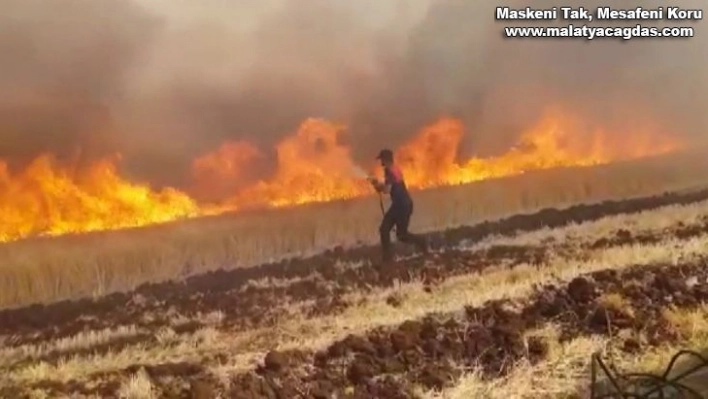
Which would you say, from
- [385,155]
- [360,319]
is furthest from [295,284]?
[385,155]

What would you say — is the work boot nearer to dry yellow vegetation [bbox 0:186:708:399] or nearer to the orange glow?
dry yellow vegetation [bbox 0:186:708:399]

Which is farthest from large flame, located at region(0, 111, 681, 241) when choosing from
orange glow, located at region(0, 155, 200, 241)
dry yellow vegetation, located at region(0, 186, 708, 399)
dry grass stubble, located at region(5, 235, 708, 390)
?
dry grass stubble, located at region(5, 235, 708, 390)

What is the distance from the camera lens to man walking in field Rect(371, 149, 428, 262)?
7.06 meters

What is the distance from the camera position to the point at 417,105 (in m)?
7.16

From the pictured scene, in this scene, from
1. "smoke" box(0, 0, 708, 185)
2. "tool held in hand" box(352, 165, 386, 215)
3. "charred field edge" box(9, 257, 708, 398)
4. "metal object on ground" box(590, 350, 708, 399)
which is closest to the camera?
"metal object on ground" box(590, 350, 708, 399)

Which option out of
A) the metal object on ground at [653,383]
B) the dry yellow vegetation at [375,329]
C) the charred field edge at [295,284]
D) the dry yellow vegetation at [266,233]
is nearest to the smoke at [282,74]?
the dry yellow vegetation at [266,233]

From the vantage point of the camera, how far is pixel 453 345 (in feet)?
19.1

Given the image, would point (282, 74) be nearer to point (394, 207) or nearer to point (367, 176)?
point (367, 176)

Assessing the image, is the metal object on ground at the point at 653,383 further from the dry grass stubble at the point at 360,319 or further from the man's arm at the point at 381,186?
the man's arm at the point at 381,186

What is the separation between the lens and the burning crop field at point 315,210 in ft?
18.7

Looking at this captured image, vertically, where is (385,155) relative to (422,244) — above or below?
above

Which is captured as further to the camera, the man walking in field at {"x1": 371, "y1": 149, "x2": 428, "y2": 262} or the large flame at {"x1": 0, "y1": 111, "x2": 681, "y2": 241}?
the man walking in field at {"x1": 371, "y1": 149, "x2": 428, "y2": 262}

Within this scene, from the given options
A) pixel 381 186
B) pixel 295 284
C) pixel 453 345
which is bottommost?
pixel 453 345

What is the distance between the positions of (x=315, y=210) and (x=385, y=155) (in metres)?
0.65
